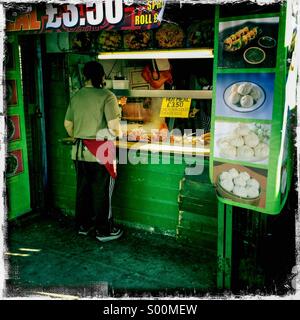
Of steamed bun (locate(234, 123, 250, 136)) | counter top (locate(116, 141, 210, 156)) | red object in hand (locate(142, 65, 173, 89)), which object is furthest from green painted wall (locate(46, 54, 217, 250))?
red object in hand (locate(142, 65, 173, 89))

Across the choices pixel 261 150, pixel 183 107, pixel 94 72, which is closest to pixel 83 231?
pixel 94 72

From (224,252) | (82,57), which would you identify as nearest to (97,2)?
(82,57)

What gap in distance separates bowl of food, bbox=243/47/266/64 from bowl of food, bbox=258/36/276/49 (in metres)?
0.05

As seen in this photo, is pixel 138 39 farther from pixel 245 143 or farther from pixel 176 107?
pixel 245 143

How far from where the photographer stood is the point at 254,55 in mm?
3396

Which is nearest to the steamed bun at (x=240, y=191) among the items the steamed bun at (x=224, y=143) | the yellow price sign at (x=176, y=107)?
the steamed bun at (x=224, y=143)

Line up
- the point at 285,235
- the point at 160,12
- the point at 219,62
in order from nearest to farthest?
the point at 219,62
the point at 285,235
the point at 160,12

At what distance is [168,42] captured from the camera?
205 inches

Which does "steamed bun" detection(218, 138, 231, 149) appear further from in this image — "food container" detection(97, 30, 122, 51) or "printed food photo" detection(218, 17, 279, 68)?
"food container" detection(97, 30, 122, 51)

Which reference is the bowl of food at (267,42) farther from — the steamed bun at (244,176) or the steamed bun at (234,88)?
the steamed bun at (244,176)

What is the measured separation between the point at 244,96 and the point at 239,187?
87cm

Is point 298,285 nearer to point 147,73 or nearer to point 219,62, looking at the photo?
point 219,62

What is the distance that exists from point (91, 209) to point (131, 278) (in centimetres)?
147

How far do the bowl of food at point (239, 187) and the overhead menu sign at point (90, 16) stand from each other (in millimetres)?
1920
